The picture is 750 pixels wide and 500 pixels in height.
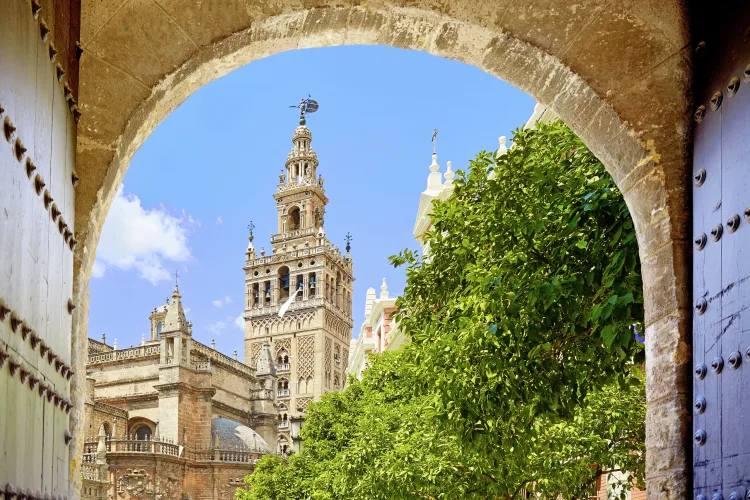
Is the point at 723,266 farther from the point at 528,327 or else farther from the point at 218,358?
the point at 218,358

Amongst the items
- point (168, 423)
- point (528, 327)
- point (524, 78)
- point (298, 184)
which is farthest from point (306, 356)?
point (524, 78)

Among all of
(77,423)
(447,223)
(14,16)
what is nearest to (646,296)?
(77,423)

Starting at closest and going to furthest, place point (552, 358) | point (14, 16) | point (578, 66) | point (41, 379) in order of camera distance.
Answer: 1. point (14, 16)
2. point (41, 379)
3. point (578, 66)
4. point (552, 358)

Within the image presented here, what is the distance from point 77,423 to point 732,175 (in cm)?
287

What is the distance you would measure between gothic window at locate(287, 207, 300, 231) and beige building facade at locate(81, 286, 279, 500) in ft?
99.8

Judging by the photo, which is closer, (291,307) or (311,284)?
(291,307)

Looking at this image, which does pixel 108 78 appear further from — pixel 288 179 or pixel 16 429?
pixel 288 179

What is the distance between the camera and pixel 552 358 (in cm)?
821

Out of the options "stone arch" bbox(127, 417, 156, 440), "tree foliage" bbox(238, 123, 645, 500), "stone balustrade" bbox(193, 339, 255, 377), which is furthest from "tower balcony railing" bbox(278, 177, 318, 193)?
"tree foliage" bbox(238, 123, 645, 500)

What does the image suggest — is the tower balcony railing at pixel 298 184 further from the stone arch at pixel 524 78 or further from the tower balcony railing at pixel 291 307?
the stone arch at pixel 524 78

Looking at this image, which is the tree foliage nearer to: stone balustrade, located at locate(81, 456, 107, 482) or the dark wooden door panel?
the dark wooden door panel

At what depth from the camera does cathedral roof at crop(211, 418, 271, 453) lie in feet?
169

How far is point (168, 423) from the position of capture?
49.1 meters

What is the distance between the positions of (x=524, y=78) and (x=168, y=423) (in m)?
46.9
